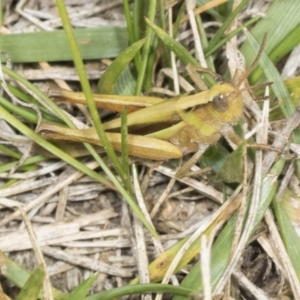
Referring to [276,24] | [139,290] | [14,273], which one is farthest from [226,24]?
[14,273]

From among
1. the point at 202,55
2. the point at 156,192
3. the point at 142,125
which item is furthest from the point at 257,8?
the point at 156,192

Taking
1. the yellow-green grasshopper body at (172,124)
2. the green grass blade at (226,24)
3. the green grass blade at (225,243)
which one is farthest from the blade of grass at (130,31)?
the green grass blade at (225,243)

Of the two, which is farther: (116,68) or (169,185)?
(169,185)

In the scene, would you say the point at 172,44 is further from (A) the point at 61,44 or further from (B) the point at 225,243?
(B) the point at 225,243

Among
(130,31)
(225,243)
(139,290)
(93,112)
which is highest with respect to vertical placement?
(130,31)

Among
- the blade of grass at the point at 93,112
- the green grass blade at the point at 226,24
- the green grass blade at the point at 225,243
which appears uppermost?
the green grass blade at the point at 226,24

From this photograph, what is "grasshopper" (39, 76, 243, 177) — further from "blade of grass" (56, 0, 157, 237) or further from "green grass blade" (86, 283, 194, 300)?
"green grass blade" (86, 283, 194, 300)

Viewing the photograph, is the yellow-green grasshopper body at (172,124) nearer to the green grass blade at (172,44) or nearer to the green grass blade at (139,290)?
the green grass blade at (172,44)
